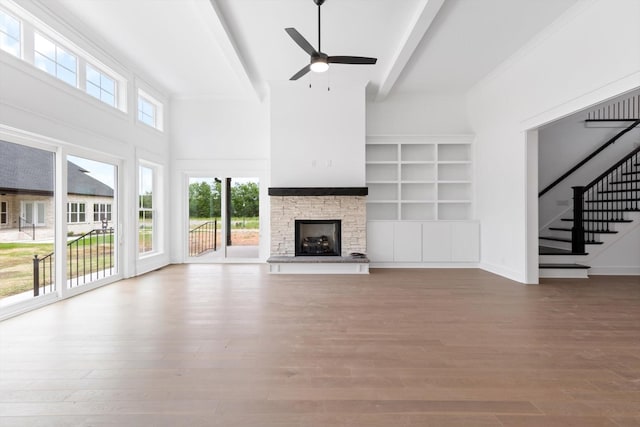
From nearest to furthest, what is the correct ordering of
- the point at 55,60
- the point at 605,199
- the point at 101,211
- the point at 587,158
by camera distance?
the point at 55,60, the point at 101,211, the point at 605,199, the point at 587,158

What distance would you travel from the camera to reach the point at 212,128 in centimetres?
671

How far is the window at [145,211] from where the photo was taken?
19.1ft

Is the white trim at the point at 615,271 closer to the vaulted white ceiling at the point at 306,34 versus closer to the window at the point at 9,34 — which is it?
the vaulted white ceiling at the point at 306,34

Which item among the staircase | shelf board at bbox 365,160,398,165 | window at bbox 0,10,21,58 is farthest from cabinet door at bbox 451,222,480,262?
window at bbox 0,10,21,58

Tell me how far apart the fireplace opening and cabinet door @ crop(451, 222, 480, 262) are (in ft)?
7.84

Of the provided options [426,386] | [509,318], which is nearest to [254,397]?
[426,386]

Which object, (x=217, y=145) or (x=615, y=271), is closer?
(x=615, y=271)

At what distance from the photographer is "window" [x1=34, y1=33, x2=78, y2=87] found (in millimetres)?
3625

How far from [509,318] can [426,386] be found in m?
1.84

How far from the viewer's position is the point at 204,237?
22.5 ft

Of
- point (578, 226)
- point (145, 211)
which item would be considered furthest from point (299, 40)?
point (578, 226)

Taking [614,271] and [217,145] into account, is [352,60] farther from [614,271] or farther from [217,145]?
[614,271]

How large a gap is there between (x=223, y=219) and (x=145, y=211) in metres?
1.52

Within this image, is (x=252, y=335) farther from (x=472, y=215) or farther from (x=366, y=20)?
(x=472, y=215)
